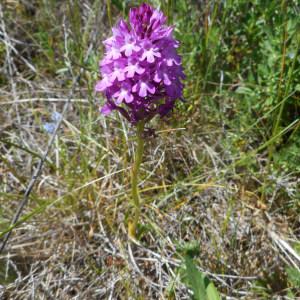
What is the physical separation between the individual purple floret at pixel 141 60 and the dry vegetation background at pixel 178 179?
2.04 ft

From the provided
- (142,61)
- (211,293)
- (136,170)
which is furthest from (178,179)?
(142,61)

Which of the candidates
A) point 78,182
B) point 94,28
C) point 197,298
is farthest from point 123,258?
point 94,28

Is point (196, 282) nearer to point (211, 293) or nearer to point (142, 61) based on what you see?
point (211, 293)

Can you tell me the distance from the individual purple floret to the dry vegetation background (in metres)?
0.62

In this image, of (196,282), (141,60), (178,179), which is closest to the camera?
(141,60)

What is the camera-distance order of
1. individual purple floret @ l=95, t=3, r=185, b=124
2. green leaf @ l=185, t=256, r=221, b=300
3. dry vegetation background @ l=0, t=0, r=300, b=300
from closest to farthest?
individual purple floret @ l=95, t=3, r=185, b=124
green leaf @ l=185, t=256, r=221, b=300
dry vegetation background @ l=0, t=0, r=300, b=300

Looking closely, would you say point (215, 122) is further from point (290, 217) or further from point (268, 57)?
point (290, 217)

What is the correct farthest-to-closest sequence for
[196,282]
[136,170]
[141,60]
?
[136,170]
[196,282]
[141,60]

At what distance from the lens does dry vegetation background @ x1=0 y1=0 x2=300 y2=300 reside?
86.8 inches

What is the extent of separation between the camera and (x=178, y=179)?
8.18 feet

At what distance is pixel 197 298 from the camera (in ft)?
5.71

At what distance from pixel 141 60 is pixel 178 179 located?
3.54ft

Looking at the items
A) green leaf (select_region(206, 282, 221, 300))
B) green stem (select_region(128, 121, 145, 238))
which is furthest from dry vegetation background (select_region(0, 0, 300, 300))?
green leaf (select_region(206, 282, 221, 300))

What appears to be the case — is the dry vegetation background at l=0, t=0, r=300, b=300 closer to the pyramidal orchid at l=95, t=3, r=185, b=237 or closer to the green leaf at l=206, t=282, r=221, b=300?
the green leaf at l=206, t=282, r=221, b=300
